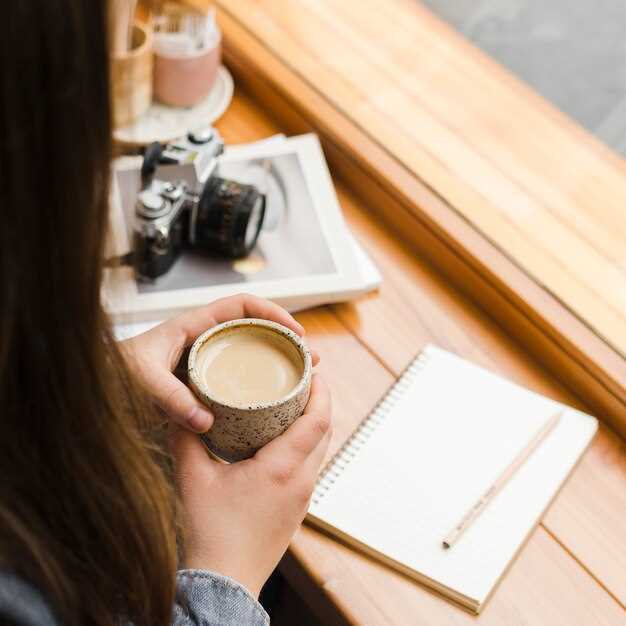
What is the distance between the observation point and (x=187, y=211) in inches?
33.2

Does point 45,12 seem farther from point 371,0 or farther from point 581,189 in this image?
point 371,0

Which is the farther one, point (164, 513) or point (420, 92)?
point (420, 92)

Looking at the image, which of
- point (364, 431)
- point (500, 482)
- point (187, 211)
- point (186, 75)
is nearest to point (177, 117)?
point (186, 75)

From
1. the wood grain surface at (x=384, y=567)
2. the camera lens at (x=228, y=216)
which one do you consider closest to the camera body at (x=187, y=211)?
the camera lens at (x=228, y=216)

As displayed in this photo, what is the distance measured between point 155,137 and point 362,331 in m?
0.37

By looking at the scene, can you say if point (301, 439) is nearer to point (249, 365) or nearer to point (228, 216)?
point (249, 365)

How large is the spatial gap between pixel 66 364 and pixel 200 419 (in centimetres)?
15

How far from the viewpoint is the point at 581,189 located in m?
0.93

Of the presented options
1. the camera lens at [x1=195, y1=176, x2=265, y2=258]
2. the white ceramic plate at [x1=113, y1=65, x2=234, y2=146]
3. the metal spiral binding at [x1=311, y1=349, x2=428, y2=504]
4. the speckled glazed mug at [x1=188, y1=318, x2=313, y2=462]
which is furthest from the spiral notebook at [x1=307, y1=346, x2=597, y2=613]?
the white ceramic plate at [x1=113, y1=65, x2=234, y2=146]

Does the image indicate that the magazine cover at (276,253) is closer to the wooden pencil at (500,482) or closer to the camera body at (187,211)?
the camera body at (187,211)

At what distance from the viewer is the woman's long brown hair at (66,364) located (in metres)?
0.37

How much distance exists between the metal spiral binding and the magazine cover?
0.10 metres

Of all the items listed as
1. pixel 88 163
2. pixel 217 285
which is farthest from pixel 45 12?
pixel 217 285

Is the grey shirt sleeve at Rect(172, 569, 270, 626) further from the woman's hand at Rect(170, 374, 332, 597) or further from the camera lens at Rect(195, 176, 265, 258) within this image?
the camera lens at Rect(195, 176, 265, 258)
